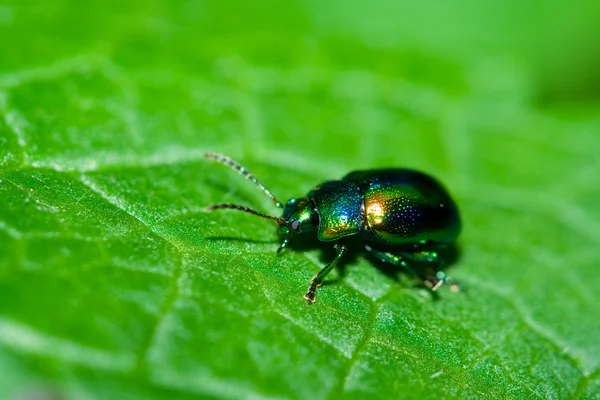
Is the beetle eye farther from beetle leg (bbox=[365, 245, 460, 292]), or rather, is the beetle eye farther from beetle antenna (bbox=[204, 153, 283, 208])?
beetle leg (bbox=[365, 245, 460, 292])

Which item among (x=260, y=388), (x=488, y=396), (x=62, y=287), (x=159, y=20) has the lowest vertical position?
(x=488, y=396)

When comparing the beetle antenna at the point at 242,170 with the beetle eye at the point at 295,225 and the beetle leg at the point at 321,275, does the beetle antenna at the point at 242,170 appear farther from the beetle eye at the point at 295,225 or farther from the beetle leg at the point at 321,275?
Result: the beetle leg at the point at 321,275

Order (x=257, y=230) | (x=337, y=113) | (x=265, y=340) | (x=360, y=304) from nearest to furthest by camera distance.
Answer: (x=265, y=340), (x=360, y=304), (x=257, y=230), (x=337, y=113)

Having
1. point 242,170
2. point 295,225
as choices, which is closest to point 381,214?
point 295,225

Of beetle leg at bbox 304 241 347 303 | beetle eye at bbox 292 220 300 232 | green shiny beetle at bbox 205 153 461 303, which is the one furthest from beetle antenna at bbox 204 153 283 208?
beetle leg at bbox 304 241 347 303

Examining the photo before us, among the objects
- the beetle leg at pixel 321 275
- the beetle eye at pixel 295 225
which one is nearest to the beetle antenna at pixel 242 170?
the beetle eye at pixel 295 225

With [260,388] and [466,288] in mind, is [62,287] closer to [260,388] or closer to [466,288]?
[260,388]

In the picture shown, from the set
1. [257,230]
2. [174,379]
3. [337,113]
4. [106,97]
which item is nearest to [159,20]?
[106,97]
